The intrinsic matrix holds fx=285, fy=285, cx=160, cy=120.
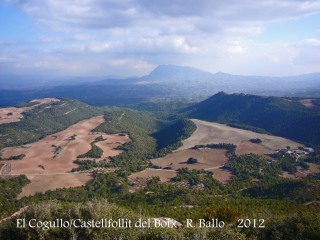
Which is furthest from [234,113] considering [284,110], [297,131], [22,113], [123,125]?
[22,113]

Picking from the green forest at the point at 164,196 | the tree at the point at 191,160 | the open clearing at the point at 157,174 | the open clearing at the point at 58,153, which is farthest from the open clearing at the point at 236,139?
the open clearing at the point at 58,153

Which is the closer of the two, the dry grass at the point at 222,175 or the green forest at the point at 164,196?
the green forest at the point at 164,196

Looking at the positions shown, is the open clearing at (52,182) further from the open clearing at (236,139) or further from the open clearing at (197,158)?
the open clearing at (236,139)

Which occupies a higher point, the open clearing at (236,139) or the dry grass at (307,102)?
the dry grass at (307,102)

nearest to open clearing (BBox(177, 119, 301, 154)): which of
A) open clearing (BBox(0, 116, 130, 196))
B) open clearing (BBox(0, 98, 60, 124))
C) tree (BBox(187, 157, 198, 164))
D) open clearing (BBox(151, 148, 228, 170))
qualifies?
open clearing (BBox(151, 148, 228, 170))

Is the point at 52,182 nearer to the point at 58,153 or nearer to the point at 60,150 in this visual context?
the point at 58,153

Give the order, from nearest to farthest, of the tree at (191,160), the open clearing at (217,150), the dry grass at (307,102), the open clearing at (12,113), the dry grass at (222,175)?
1. the dry grass at (222,175)
2. the open clearing at (217,150)
3. the tree at (191,160)
4. the dry grass at (307,102)
5. the open clearing at (12,113)

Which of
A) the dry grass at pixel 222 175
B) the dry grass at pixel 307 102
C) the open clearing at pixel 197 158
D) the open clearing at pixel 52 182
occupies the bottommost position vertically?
the open clearing at pixel 52 182
